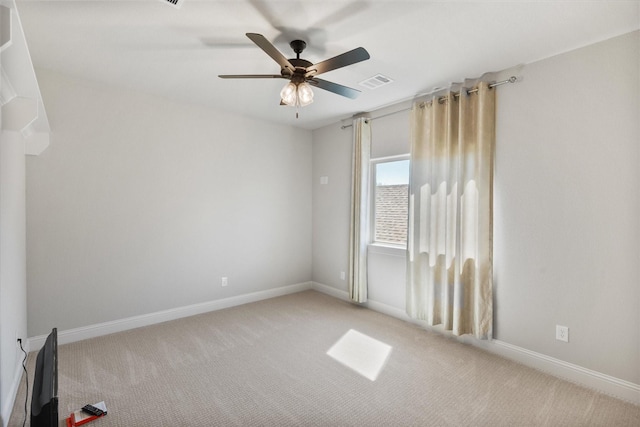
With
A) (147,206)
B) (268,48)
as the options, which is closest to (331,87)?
(268,48)

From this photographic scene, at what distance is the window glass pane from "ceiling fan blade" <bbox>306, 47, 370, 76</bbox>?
79.4 inches

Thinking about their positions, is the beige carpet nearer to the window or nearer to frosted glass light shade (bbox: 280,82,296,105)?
the window

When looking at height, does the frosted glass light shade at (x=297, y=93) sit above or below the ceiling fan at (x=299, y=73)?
below

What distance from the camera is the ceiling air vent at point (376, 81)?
3072 mm

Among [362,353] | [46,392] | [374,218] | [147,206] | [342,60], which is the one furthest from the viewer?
[374,218]

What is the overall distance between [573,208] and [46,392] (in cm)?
339

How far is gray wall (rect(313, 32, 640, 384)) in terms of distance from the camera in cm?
228

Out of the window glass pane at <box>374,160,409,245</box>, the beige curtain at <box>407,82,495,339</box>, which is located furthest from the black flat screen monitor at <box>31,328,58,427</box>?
the window glass pane at <box>374,160,409,245</box>

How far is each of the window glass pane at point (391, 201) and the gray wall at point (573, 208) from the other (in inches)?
46.4

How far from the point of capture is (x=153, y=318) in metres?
3.61

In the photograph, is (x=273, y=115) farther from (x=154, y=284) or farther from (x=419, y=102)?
(x=154, y=284)

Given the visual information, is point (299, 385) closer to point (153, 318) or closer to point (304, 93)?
point (153, 318)

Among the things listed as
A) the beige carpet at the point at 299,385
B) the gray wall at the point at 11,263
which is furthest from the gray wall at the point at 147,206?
the beige carpet at the point at 299,385

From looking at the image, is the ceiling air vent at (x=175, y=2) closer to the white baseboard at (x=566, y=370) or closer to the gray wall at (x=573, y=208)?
the gray wall at (x=573, y=208)
